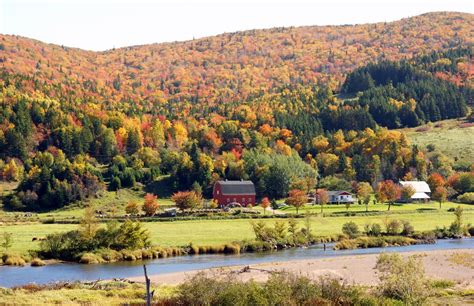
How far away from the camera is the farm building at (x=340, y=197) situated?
14162 centimetres

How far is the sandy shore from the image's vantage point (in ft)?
188

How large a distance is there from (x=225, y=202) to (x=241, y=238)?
5519cm

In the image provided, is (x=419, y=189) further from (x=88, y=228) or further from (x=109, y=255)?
(x=109, y=255)

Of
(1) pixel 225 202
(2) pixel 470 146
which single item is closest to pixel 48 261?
(1) pixel 225 202

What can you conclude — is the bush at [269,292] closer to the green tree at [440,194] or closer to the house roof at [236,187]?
the green tree at [440,194]

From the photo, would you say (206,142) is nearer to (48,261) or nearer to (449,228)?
(449,228)

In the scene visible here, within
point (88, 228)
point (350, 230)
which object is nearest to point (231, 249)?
point (88, 228)

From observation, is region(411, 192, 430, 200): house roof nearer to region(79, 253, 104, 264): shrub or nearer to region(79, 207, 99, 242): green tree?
region(79, 207, 99, 242): green tree

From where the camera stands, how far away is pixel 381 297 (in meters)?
45.1

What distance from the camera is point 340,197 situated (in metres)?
143

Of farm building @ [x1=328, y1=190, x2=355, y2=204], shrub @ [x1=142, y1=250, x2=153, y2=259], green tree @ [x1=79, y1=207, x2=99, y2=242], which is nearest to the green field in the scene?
farm building @ [x1=328, y1=190, x2=355, y2=204]

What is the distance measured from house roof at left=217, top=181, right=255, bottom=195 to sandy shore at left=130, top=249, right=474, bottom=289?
70.2 m

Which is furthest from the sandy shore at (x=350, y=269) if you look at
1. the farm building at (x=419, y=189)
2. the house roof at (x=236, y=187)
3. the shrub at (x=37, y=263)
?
the farm building at (x=419, y=189)

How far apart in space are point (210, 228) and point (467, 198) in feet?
199
